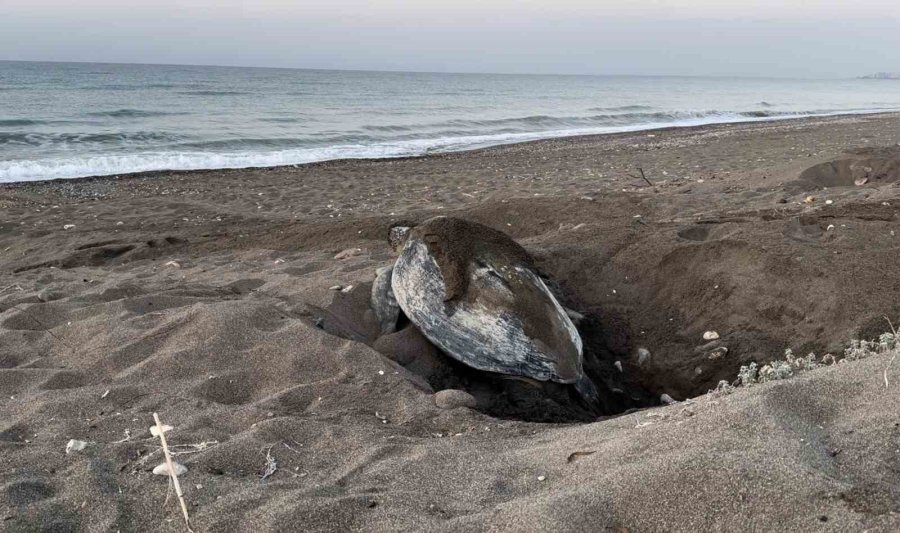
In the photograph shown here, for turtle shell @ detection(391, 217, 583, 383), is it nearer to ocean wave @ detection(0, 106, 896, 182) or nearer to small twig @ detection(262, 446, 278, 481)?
small twig @ detection(262, 446, 278, 481)

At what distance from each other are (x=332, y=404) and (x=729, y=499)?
190 centimetres

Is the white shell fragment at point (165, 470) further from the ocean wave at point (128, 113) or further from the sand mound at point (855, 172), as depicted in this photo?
the ocean wave at point (128, 113)

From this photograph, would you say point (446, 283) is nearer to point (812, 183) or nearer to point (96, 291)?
point (96, 291)

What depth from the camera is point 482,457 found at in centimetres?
254

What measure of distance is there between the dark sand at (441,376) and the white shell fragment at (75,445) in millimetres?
31

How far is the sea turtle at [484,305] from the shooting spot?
3.74 m

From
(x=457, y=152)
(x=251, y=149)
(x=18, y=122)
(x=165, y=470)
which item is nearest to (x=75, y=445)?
(x=165, y=470)

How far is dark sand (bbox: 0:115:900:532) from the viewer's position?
6.61 ft

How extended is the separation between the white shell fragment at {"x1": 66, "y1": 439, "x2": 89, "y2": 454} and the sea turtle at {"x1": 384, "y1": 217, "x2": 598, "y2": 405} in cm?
189

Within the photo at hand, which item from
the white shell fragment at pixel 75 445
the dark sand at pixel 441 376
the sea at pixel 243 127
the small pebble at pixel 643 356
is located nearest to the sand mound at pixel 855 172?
the dark sand at pixel 441 376

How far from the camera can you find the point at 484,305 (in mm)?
3846

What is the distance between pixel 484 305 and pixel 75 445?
2132 millimetres

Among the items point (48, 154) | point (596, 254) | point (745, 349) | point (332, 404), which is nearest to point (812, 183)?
point (596, 254)

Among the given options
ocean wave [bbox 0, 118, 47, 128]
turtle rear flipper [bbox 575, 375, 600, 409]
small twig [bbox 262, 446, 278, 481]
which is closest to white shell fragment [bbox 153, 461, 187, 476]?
small twig [bbox 262, 446, 278, 481]
